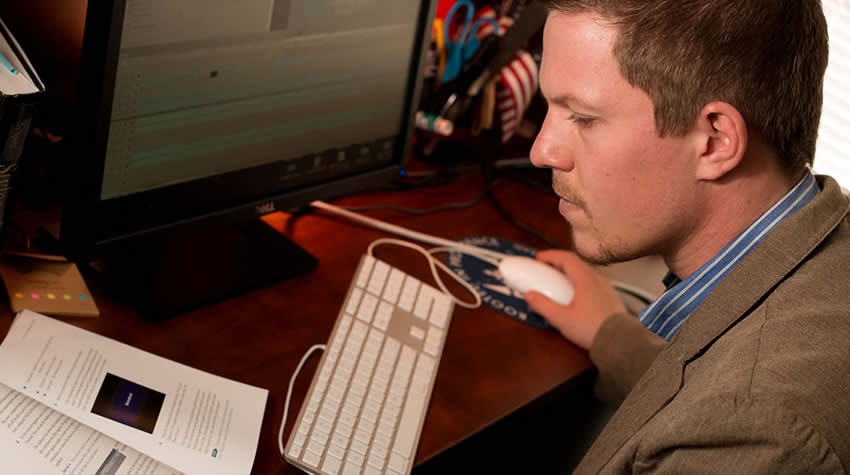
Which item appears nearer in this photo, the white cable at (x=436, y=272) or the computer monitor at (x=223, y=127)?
the computer monitor at (x=223, y=127)

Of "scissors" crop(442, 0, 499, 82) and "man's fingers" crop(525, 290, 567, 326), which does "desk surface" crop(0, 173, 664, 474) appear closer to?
"man's fingers" crop(525, 290, 567, 326)

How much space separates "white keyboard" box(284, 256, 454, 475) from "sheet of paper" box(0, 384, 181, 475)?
0.16m

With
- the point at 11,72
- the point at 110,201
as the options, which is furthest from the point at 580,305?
the point at 11,72

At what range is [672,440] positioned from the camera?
0.71 meters

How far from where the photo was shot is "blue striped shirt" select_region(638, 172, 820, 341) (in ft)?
2.99

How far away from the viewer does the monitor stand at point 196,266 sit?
1.01 m

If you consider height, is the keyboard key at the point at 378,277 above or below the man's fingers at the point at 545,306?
above

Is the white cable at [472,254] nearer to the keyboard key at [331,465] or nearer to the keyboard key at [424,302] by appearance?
the keyboard key at [424,302]

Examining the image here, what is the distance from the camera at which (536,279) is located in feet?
4.29

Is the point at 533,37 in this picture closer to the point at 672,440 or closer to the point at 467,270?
the point at 467,270

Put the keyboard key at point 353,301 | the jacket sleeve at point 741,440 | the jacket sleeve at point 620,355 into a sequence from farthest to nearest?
the jacket sleeve at point 620,355 < the keyboard key at point 353,301 < the jacket sleeve at point 741,440

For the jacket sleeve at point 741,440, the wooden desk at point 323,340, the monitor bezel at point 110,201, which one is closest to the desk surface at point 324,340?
the wooden desk at point 323,340

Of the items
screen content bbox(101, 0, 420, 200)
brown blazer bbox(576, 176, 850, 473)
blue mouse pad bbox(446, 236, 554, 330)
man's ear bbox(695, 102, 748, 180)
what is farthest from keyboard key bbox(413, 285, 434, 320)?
man's ear bbox(695, 102, 748, 180)

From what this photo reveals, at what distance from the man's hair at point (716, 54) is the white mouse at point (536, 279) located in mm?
474
